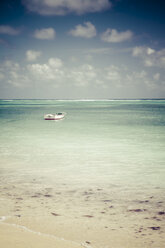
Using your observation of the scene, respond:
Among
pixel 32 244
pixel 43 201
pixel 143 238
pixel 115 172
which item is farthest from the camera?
pixel 115 172

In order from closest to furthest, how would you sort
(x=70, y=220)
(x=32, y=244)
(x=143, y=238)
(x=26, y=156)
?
1. (x=32, y=244)
2. (x=143, y=238)
3. (x=70, y=220)
4. (x=26, y=156)

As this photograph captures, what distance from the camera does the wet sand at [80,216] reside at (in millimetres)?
4293

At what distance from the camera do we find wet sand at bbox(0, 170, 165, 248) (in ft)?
14.1

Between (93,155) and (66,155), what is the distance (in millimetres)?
1552

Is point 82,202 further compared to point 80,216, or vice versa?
point 82,202

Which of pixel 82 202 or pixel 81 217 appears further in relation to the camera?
pixel 82 202

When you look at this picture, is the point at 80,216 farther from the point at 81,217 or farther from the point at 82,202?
the point at 82,202

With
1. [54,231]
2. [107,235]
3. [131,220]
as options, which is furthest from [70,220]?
[131,220]

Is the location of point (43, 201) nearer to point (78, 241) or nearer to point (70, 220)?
point (70, 220)

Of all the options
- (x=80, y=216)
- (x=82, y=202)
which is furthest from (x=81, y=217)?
(x=82, y=202)

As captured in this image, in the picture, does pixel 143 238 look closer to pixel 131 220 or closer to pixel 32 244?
pixel 131 220

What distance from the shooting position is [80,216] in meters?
5.33

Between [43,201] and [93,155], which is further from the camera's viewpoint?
[93,155]

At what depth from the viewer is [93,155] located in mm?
12750
